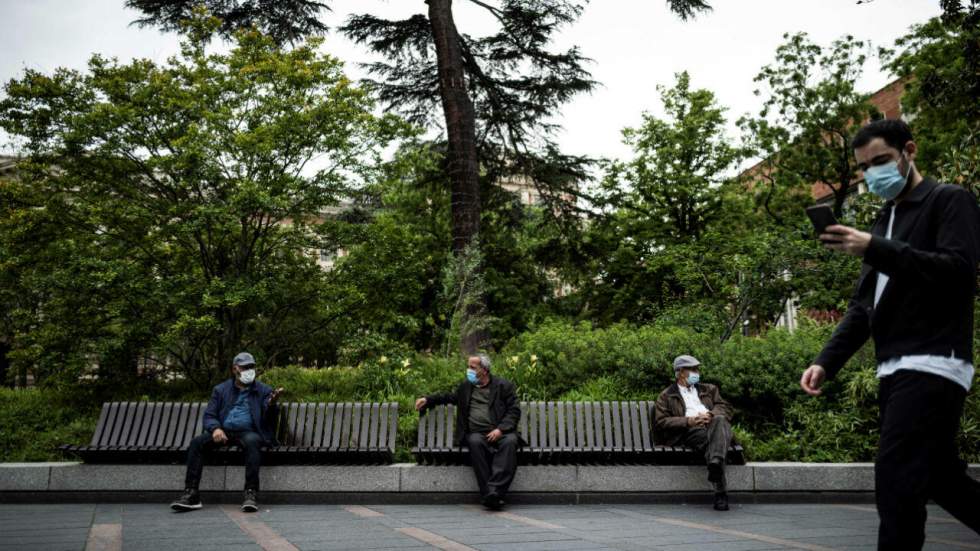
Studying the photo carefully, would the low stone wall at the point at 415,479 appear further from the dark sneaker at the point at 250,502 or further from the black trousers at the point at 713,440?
the dark sneaker at the point at 250,502

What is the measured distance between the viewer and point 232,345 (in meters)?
12.1

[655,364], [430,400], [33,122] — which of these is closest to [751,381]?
[655,364]

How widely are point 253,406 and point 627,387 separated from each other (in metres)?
4.91

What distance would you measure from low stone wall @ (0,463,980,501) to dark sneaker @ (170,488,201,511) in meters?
0.64

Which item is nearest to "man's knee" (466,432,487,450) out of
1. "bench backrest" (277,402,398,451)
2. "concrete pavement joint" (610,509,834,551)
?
"bench backrest" (277,402,398,451)

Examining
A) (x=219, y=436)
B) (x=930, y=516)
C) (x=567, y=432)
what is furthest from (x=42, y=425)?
(x=930, y=516)

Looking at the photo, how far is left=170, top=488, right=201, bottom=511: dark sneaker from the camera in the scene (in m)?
7.25

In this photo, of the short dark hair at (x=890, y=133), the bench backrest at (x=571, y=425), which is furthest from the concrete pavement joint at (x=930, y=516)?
the short dark hair at (x=890, y=133)

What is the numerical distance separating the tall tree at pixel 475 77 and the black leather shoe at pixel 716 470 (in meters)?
7.54

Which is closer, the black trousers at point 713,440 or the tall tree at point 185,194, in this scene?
the black trousers at point 713,440

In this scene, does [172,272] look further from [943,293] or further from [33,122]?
[943,293]

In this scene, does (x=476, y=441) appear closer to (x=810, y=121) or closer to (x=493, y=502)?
(x=493, y=502)

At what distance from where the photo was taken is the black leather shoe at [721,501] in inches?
288

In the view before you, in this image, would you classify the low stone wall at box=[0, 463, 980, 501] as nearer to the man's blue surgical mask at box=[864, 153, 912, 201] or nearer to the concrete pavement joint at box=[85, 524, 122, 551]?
the concrete pavement joint at box=[85, 524, 122, 551]
